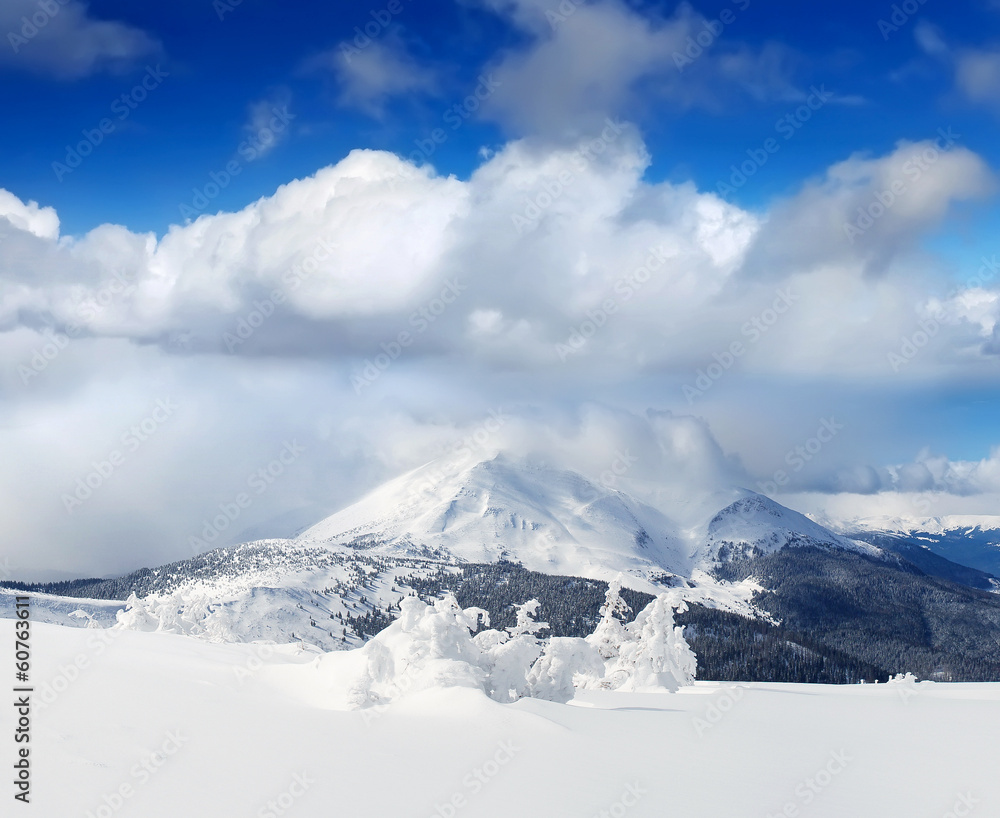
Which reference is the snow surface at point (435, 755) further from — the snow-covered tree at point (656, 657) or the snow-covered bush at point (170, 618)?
the snow-covered bush at point (170, 618)

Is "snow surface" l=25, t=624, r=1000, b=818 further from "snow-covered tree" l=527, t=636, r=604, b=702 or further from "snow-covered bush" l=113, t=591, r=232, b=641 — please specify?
"snow-covered bush" l=113, t=591, r=232, b=641

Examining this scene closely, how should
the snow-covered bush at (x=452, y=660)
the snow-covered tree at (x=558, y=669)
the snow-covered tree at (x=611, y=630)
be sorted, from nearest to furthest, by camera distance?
the snow-covered bush at (x=452, y=660) < the snow-covered tree at (x=558, y=669) < the snow-covered tree at (x=611, y=630)

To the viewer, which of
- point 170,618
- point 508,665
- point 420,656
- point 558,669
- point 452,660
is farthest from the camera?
point 170,618

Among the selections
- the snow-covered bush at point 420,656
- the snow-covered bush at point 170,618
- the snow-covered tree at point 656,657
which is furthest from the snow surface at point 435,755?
the snow-covered bush at point 170,618

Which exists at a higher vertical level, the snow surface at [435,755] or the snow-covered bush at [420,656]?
the snow-covered bush at [420,656]

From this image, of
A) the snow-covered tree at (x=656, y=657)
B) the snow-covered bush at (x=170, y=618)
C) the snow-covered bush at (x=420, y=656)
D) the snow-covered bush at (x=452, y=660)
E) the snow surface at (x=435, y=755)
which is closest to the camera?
the snow surface at (x=435, y=755)

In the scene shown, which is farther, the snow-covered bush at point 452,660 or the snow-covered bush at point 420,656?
the snow-covered bush at point 452,660

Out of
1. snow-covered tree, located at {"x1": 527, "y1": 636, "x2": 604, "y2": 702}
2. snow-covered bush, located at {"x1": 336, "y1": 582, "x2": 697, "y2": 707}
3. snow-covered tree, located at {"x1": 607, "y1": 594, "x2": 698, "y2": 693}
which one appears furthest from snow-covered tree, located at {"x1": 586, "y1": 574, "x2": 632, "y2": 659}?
snow-covered tree, located at {"x1": 527, "y1": 636, "x2": 604, "y2": 702}

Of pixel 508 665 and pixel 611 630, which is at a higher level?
pixel 508 665

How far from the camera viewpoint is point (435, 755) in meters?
17.9

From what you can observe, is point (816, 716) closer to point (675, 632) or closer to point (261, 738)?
point (675, 632)

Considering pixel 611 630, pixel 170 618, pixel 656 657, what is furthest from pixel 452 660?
pixel 170 618

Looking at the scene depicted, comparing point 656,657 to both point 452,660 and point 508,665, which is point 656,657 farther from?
point 452,660

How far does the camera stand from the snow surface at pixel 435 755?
14.6m
